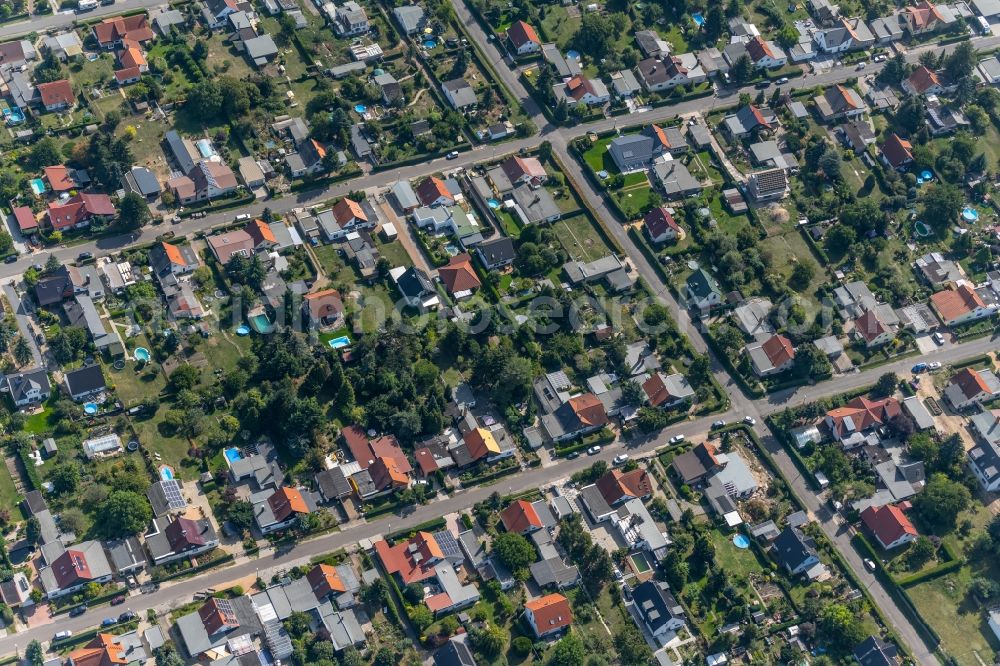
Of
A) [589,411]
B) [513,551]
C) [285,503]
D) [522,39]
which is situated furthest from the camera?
[522,39]

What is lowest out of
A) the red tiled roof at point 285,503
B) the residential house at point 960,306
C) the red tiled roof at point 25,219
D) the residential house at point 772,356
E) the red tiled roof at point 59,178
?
the residential house at point 960,306

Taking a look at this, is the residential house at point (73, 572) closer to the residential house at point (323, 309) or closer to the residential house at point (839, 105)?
the residential house at point (323, 309)

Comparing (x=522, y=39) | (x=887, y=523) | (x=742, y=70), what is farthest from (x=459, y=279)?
(x=742, y=70)

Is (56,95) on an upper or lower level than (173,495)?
upper

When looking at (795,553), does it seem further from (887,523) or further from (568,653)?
(568,653)

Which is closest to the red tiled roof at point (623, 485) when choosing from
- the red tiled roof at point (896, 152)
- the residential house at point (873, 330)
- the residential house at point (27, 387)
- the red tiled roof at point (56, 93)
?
the residential house at point (873, 330)

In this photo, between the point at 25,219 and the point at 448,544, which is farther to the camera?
the point at 25,219

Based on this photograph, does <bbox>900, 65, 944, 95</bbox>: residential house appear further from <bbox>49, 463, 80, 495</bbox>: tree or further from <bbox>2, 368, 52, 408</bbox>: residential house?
<bbox>49, 463, 80, 495</bbox>: tree

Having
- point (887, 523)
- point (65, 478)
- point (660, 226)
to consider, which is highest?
point (660, 226)

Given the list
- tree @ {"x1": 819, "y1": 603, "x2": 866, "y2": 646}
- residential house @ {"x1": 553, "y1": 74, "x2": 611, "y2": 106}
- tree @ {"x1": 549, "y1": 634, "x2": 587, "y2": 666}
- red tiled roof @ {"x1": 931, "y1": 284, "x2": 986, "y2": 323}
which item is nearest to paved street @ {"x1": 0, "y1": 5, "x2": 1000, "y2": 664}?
residential house @ {"x1": 553, "y1": 74, "x2": 611, "y2": 106}
